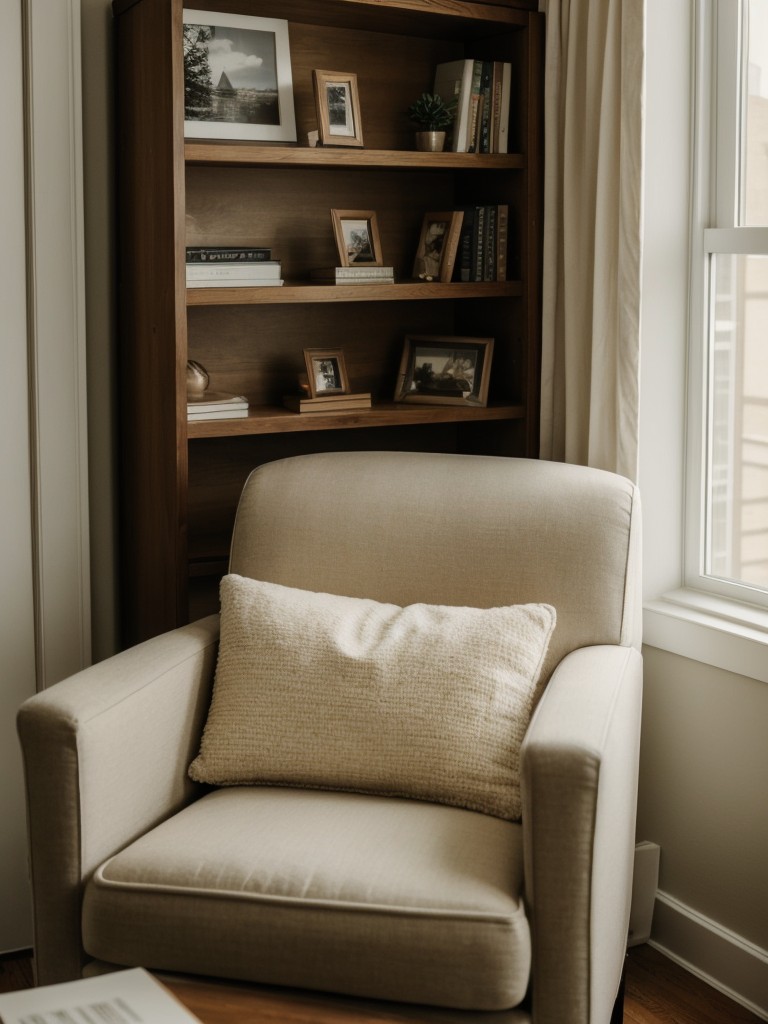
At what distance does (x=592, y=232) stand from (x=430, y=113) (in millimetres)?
441

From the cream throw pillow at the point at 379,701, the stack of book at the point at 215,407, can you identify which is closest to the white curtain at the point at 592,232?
the cream throw pillow at the point at 379,701

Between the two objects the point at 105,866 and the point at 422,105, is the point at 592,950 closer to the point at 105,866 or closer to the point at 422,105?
the point at 105,866

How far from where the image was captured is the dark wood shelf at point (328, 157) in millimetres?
2131

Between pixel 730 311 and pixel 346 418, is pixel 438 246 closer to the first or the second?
pixel 346 418

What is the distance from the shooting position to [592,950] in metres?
1.50

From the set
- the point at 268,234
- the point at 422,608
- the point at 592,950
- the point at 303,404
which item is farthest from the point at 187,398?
the point at 592,950

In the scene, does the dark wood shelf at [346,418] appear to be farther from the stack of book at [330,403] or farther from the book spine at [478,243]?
the book spine at [478,243]

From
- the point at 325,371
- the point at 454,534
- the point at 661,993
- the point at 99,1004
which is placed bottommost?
the point at 661,993

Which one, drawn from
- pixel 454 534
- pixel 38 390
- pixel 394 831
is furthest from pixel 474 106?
pixel 394 831

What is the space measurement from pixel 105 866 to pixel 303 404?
107 centimetres

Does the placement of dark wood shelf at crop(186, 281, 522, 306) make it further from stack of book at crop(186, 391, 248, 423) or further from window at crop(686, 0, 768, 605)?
window at crop(686, 0, 768, 605)

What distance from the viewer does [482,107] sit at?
7.99 ft

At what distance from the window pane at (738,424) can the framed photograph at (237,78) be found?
0.96 m

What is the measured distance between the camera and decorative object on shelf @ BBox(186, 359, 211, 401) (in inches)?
89.1
